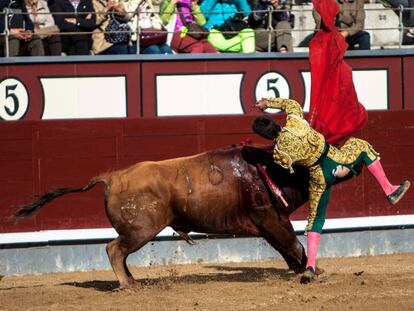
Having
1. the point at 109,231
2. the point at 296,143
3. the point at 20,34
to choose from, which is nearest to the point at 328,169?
the point at 296,143

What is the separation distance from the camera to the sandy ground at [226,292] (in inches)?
284

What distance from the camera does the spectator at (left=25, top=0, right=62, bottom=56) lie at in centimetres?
1085

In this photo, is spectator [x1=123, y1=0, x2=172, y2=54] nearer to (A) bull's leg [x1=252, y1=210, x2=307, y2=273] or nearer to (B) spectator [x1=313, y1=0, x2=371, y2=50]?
(B) spectator [x1=313, y1=0, x2=371, y2=50]

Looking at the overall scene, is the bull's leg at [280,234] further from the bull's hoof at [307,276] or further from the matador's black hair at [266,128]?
the matador's black hair at [266,128]

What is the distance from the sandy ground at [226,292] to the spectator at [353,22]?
9.14ft

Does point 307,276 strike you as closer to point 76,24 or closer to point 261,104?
point 261,104

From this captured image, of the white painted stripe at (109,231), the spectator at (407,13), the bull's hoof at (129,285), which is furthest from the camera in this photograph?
the spectator at (407,13)

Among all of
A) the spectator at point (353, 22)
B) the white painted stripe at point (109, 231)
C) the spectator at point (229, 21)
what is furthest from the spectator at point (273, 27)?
the white painted stripe at point (109, 231)

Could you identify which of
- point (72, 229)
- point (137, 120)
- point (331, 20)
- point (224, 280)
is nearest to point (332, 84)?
point (331, 20)

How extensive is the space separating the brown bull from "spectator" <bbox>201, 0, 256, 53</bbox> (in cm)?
285

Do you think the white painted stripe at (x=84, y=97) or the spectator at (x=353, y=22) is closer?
the white painted stripe at (x=84, y=97)

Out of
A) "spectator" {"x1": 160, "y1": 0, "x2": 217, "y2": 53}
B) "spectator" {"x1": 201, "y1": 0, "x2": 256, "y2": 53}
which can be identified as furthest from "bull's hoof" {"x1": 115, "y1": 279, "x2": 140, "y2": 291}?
"spectator" {"x1": 201, "y1": 0, "x2": 256, "y2": 53}

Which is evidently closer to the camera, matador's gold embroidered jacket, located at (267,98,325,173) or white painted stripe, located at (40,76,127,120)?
matador's gold embroidered jacket, located at (267,98,325,173)

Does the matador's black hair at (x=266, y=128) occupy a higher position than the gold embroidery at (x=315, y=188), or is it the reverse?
the matador's black hair at (x=266, y=128)
